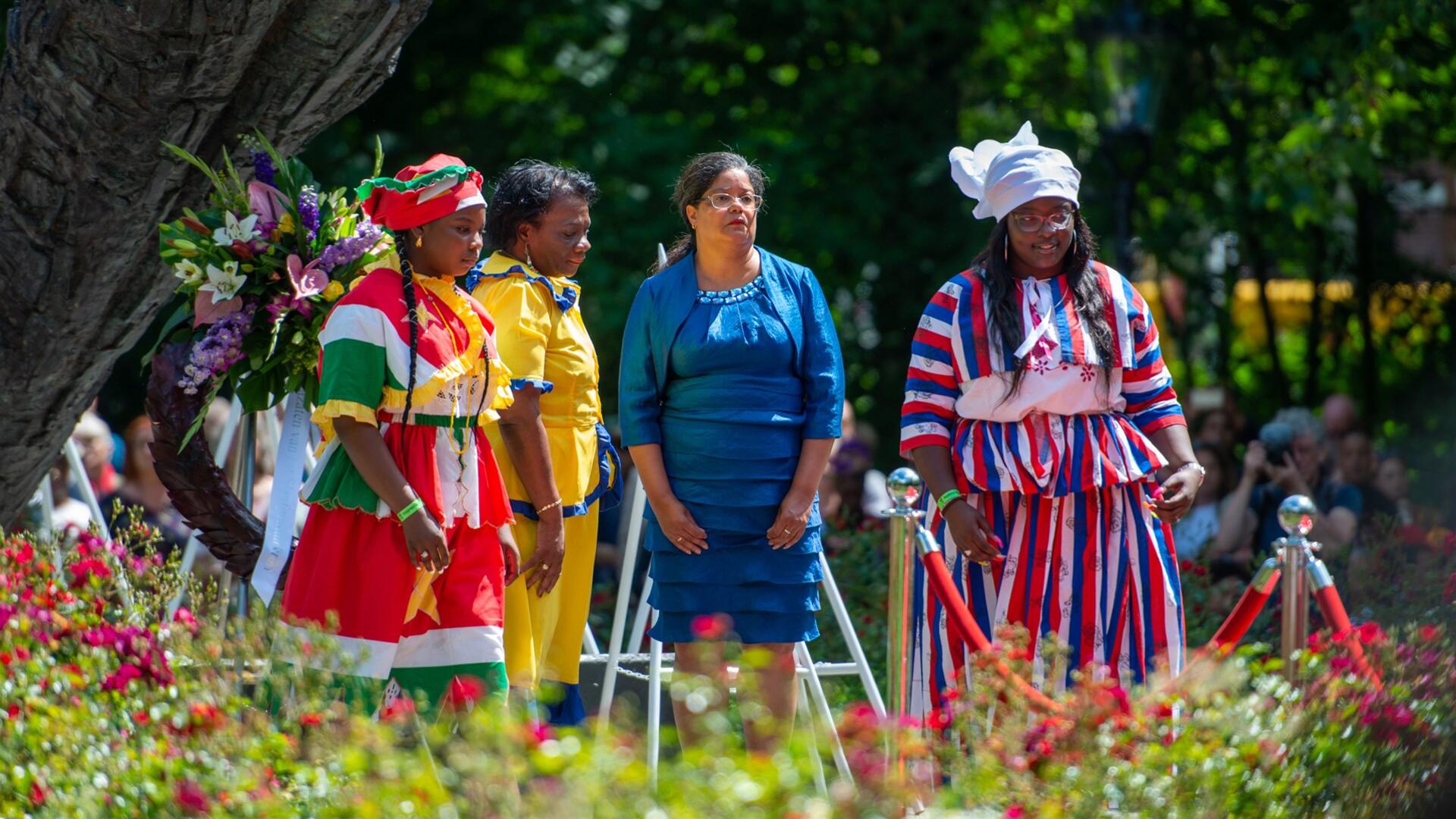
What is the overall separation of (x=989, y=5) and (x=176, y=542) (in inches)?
229

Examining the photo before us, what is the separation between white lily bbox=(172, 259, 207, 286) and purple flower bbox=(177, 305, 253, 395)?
126mm

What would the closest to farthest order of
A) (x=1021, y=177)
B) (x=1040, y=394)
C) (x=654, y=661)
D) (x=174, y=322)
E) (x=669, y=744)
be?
(x=669, y=744) < (x=1040, y=394) < (x=1021, y=177) < (x=654, y=661) < (x=174, y=322)

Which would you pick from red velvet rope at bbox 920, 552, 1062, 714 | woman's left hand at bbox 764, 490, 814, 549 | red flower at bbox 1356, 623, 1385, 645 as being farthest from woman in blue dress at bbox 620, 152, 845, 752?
red flower at bbox 1356, 623, 1385, 645

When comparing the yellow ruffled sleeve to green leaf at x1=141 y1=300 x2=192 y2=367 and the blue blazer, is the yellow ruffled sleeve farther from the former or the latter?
green leaf at x1=141 y1=300 x2=192 y2=367

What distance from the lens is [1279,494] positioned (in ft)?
25.7

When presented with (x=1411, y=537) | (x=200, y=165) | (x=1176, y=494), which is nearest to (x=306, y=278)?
(x=200, y=165)

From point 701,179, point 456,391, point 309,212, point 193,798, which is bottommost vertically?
point 193,798

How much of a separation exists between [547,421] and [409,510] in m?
0.91

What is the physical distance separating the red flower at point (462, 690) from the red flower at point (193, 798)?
121 centimetres

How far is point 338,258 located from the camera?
4520 mm

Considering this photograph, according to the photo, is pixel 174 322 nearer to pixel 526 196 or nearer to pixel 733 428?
pixel 526 196

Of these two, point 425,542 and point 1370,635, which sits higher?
point 425,542

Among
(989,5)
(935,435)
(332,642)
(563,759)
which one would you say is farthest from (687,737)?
(989,5)

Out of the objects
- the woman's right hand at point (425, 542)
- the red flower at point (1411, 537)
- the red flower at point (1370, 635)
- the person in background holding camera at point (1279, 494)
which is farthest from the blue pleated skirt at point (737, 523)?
the person in background holding camera at point (1279, 494)
